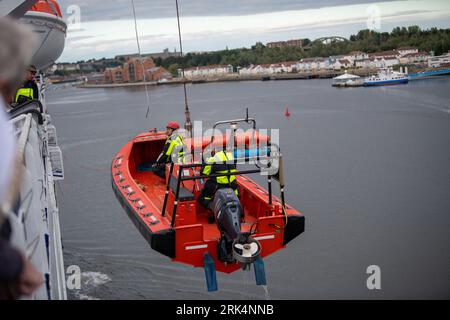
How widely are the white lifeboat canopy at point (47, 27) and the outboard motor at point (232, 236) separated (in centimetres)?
881

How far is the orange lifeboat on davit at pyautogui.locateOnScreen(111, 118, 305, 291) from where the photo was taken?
623cm

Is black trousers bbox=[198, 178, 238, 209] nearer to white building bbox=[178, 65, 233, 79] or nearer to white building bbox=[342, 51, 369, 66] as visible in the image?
white building bbox=[342, 51, 369, 66]

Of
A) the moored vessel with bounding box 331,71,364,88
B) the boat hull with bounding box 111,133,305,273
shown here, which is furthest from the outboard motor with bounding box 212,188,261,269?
the moored vessel with bounding box 331,71,364,88

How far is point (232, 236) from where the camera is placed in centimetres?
616

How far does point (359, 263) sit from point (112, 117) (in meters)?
40.4

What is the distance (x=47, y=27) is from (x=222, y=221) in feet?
32.3

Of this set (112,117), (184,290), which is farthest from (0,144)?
(112,117)

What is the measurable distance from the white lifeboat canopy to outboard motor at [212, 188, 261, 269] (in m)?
8.81

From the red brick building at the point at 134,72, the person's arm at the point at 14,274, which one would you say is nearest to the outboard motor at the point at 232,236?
the person's arm at the point at 14,274

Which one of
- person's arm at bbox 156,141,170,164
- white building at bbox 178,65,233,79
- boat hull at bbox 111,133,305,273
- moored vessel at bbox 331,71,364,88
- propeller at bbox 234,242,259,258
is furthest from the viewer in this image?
white building at bbox 178,65,233,79

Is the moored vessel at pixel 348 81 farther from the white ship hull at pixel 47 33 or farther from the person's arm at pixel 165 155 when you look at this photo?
the person's arm at pixel 165 155

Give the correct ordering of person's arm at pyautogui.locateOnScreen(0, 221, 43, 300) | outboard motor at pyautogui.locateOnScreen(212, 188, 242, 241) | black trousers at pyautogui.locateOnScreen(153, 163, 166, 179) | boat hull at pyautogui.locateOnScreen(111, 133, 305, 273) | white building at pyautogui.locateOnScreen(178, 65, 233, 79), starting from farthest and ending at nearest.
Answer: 1. white building at pyautogui.locateOnScreen(178, 65, 233, 79)
2. black trousers at pyautogui.locateOnScreen(153, 163, 166, 179)
3. boat hull at pyautogui.locateOnScreen(111, 133, 305, 273)
4. outboard motor at pyautogui.locateOnScreen(212, 188, 242, 241)
5. person's arm at pyautogui.locateOnScreen(0, 221, 43, 300)

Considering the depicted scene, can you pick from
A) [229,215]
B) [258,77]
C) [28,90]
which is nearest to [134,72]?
[258,77]

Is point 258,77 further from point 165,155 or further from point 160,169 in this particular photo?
point 165,155
